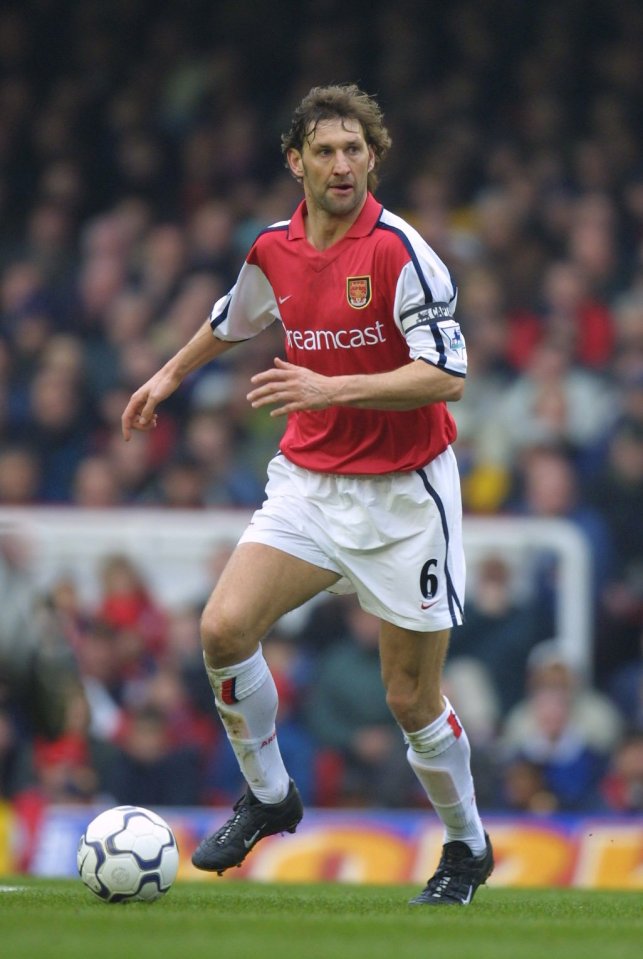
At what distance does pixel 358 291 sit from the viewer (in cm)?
559

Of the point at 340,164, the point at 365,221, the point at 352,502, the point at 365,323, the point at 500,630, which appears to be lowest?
the point at 500,630

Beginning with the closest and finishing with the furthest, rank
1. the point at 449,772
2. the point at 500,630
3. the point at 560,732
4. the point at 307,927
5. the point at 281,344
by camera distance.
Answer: the point at 307,927
the point at 449,772
the point at 560,732
the point at 500,630
the point at 281,344

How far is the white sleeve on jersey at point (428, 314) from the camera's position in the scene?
213 inches

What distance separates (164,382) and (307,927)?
1.97 m

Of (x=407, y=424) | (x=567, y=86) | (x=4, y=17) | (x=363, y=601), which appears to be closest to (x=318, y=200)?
(x=407, y=424)

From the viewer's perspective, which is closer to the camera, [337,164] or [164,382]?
[337,164]

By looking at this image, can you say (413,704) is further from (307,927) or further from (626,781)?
(626,781)

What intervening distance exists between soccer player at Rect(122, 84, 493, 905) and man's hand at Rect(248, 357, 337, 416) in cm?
33

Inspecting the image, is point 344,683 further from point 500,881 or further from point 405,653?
point 405,653

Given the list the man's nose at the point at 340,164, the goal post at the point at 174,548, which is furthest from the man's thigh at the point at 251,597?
the goal post at the point at 174,548

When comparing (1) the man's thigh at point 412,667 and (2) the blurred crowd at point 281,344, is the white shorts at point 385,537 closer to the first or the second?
(1) the man's thigh at point 412,667

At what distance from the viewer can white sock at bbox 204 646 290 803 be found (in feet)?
18.5

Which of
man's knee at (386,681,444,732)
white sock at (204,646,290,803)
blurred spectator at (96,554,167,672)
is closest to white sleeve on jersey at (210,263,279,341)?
white sock at (204,646,290,803)

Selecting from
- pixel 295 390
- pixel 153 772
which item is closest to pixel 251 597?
pixel 295 390
